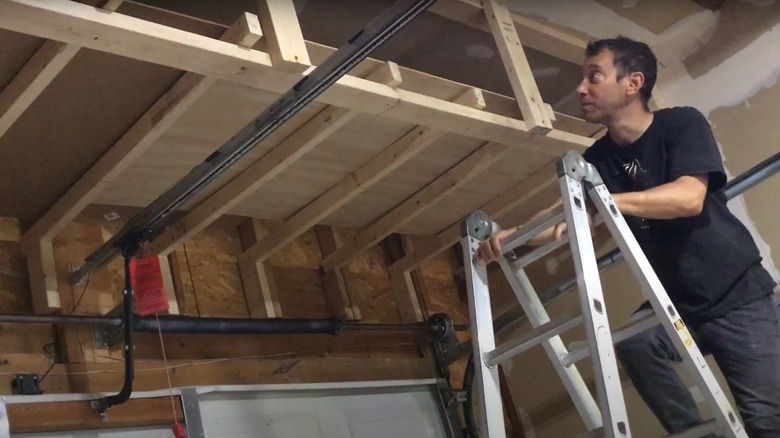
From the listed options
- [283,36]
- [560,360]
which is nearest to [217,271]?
[283,36]

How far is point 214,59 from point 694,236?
128 centimetres

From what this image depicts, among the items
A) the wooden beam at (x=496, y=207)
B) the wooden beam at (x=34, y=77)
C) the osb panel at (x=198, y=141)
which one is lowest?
the wooden beam at (x=496, y=207)

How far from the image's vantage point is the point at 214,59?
73.2 inches

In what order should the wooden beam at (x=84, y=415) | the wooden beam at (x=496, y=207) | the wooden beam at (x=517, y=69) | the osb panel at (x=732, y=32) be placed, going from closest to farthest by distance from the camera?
the wooden beam at (x=84, y=415) → the wooden beam at (x=517, y=69) → the osb panel at (x=732, y=32) → the wooden beam at (x=496, y=207)

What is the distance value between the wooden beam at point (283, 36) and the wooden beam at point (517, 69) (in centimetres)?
87

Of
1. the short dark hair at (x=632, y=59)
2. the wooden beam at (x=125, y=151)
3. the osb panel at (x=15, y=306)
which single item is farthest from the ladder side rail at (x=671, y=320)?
the osb panel at (x=15, y=306)

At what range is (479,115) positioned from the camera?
247 centimetres

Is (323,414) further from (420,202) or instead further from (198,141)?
(198,141)

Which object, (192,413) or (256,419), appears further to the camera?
(256,419)

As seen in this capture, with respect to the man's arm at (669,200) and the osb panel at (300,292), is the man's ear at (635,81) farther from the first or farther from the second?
→ the osb panel at (300,292)

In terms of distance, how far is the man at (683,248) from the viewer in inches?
74.9

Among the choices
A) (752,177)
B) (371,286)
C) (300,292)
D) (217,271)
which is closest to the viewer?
(752,177)

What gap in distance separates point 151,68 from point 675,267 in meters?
1.52

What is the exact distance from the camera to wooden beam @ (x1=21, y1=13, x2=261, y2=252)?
217cm
